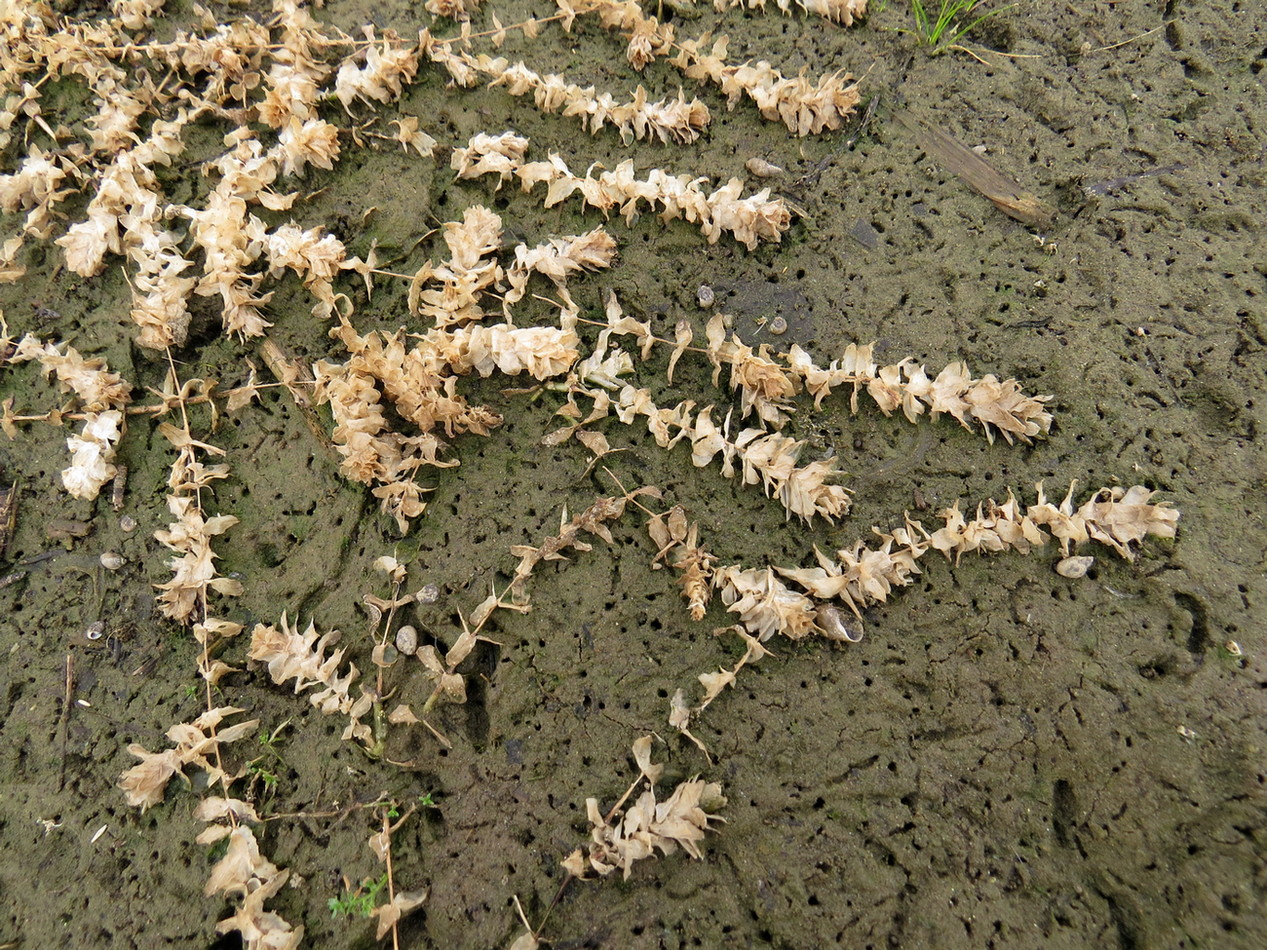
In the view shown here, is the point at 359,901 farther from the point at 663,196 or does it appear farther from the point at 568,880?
the point at 663,196

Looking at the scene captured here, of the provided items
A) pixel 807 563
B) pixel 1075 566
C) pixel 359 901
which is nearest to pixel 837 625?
pixel 807 563

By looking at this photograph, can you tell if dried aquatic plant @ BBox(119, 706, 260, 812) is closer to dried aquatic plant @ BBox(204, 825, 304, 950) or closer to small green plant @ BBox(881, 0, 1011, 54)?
dried aquatic plant @ BBox(204, 825, 304, 950)

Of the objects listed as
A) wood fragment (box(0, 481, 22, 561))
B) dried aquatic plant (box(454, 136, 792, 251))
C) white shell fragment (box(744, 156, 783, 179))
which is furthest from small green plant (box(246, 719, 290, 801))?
white shell fragment (box(744, 156, 783, 179))

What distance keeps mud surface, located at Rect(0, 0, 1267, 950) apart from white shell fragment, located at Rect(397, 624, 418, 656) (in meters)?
0.07

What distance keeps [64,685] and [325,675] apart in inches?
40.0

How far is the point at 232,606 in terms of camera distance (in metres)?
2.74

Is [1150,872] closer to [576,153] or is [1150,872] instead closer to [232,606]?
[232,606]

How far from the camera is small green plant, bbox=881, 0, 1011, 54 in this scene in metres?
3.44

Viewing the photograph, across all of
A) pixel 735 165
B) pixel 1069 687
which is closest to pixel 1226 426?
pixel 1069 687

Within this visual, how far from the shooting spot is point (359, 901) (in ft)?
7.64

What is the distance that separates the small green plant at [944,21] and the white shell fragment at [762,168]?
1026 mm

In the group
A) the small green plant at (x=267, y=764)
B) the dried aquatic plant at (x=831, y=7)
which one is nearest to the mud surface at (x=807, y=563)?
the small green plant at (x=267, y=764)

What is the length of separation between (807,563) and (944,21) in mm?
2635

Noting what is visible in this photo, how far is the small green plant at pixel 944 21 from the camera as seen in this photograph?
3439 mm
